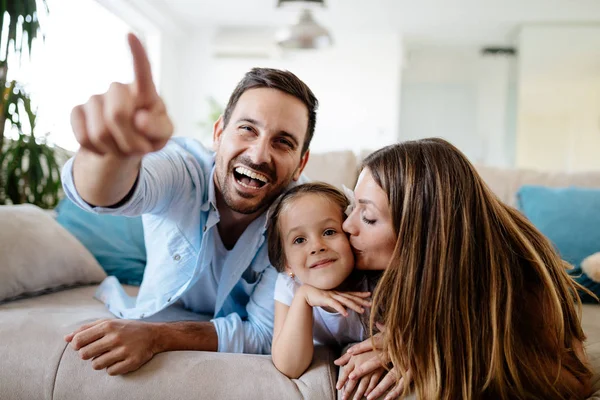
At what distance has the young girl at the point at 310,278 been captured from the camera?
1.15m

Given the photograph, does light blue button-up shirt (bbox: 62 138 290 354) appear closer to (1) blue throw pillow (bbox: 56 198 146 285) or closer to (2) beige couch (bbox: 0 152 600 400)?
(2) beige couch (bbox: 0 152 600 400)

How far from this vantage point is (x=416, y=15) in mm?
5762

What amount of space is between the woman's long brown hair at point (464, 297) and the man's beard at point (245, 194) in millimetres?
354

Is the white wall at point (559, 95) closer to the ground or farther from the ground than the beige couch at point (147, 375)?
farther from the ground

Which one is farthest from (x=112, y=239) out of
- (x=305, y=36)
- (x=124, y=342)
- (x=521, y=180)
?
(x=305, y=36)

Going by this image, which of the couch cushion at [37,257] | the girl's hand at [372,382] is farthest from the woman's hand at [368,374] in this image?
the couch cushion at [37,257]

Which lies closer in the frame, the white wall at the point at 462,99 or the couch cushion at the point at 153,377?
the couch cushion at the point at 153,377

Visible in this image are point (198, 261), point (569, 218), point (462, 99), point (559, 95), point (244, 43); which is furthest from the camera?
point (462, 99)

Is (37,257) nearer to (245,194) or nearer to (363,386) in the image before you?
(245,194)

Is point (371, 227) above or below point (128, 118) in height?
below

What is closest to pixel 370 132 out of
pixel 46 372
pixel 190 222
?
pixel 190 222

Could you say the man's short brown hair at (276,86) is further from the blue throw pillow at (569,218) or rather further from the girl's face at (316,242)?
the blue throw pillow at (569,218)

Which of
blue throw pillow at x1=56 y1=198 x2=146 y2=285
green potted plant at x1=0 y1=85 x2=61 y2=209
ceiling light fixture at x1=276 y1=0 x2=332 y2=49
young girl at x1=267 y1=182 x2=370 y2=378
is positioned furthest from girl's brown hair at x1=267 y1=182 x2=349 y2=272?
ceiling light fixture at x1=276 y1=0 x2=332 y2=49

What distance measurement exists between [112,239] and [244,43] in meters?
4.77
